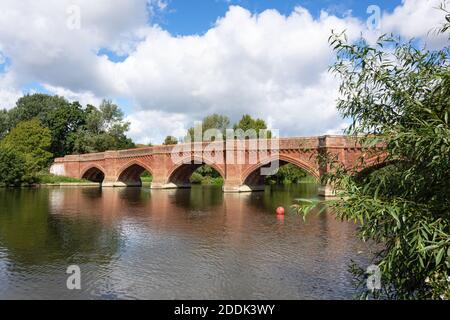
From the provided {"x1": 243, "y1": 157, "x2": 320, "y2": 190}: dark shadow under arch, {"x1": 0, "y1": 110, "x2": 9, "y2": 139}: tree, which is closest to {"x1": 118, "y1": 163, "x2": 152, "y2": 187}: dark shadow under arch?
{"x1": 243, "y1": 157, "x2": 320, "y2": 190}: dark shadow under arch

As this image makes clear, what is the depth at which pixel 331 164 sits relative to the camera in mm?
6430

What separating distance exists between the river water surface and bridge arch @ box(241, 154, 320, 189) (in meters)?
11.2

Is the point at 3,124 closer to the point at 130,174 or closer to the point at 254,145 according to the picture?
the point at 130,174

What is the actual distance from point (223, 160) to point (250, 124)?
1024 inches

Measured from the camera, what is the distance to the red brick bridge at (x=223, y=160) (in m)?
31.2

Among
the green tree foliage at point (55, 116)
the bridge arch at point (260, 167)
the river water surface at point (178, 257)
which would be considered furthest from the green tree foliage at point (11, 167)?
the river water surface at point (178, 257)

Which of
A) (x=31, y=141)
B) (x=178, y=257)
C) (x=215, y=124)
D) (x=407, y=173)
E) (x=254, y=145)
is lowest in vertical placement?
(x=178, y=257)

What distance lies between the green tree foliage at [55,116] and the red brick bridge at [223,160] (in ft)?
58.0

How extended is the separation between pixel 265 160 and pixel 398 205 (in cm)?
3148

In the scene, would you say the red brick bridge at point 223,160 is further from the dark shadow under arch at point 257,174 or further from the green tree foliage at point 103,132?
the green tree foliage at point 103,132

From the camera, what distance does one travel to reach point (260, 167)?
3816 cm

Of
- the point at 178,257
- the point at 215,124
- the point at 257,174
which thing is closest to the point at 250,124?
the point at 215,124

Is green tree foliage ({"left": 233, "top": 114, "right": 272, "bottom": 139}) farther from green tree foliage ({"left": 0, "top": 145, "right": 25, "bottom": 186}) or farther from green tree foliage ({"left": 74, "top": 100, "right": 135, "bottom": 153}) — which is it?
green tree foliage ({"left": 0, "top": 145, "right": 25, "bottom": 186})
